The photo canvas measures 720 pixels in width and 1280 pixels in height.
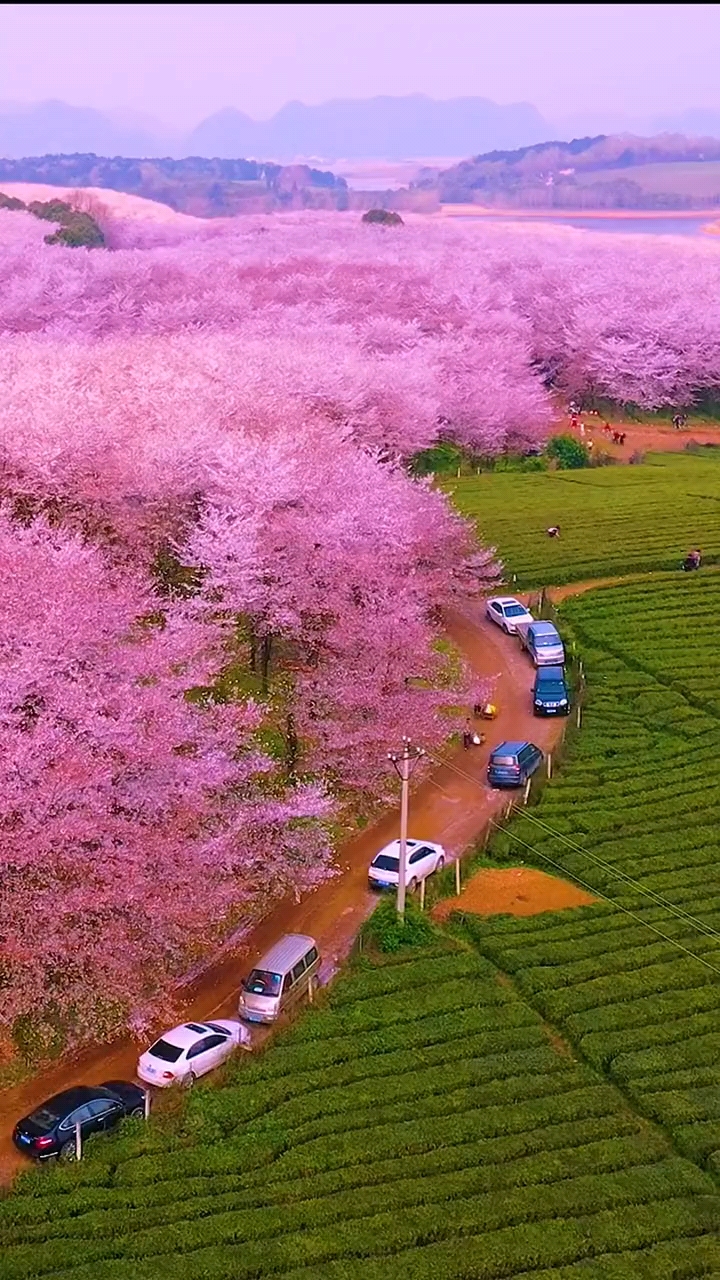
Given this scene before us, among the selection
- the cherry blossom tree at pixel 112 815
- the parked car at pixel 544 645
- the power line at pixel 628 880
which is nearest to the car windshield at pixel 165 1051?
the cherry blossom tree at pixel 112 815

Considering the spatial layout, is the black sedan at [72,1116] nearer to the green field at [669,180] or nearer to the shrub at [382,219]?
the shrub at [382,219]

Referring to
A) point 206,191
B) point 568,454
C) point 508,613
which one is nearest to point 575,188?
point 206,191

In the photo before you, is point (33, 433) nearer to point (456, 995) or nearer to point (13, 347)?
point (13, 347)

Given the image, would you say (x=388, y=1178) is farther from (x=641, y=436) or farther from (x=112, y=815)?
(x=641, y=436)

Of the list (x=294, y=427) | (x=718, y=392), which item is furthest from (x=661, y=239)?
(x=294, y=427)

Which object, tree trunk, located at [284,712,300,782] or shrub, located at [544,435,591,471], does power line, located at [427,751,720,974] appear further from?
shrub, located at [544,435,591,471]

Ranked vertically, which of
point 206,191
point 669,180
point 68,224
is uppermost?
point 669,180

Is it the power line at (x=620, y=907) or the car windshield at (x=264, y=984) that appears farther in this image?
the power line at (x=620, y=907)
